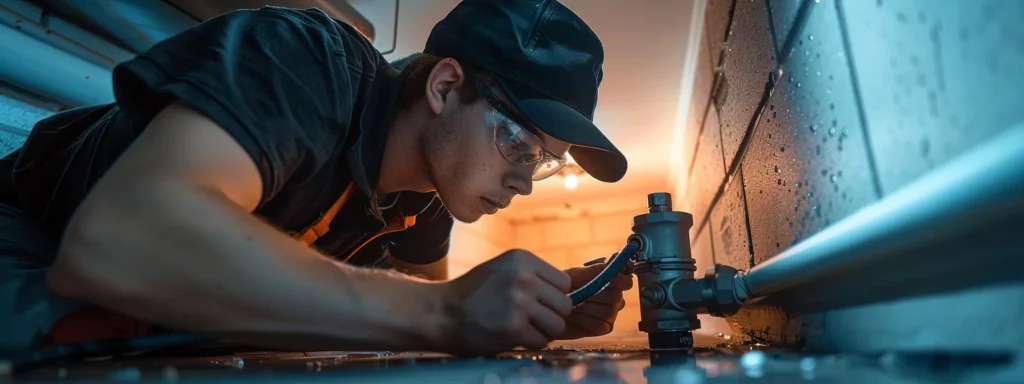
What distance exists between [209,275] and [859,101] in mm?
884

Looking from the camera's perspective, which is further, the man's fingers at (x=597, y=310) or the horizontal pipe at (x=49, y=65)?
the horizontal pipe at (x=49, y=65)

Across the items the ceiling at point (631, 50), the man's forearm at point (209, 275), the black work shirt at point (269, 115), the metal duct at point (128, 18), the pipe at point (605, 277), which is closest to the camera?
the man's forearm at point (209, 275)

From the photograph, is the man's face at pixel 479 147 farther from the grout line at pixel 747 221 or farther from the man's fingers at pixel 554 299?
the grout line at pixel 747 221

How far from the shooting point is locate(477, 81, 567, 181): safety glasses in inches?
43.8

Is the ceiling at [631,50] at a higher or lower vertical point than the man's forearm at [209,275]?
higher

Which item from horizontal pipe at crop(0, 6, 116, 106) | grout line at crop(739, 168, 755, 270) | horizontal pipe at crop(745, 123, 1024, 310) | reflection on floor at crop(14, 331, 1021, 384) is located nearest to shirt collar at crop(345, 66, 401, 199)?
reflection on floor at crop(14, 331, 1021, 384)

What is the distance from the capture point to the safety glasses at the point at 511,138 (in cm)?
111

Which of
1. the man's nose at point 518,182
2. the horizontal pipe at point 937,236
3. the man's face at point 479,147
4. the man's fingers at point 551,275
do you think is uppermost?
the man's face at point 479,147

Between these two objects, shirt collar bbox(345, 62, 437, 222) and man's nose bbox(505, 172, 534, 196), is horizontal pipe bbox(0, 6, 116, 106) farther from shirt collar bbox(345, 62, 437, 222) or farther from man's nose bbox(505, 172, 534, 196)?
man's nose bbox(505, 172, 534, 196)

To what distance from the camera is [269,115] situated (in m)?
0.75

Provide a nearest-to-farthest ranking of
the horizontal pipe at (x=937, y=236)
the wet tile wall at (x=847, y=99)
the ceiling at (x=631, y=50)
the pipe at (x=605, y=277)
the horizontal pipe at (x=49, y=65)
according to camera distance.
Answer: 1. the horizontal pipe at (x=937, y=236)
2. the wet tile wall at (x=847, y=99)
3. the pipe at (x=605, y=277)
4. the horizontal pipe at (x=49, y=65)
5. the ceiling at (x=631, y=50)

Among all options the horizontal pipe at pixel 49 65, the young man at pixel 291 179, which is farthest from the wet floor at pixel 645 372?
the horizontal pipe at pixel 49 65

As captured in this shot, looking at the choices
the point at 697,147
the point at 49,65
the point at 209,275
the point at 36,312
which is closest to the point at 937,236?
the point at 209,275

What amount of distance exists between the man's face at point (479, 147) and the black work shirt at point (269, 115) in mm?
122
